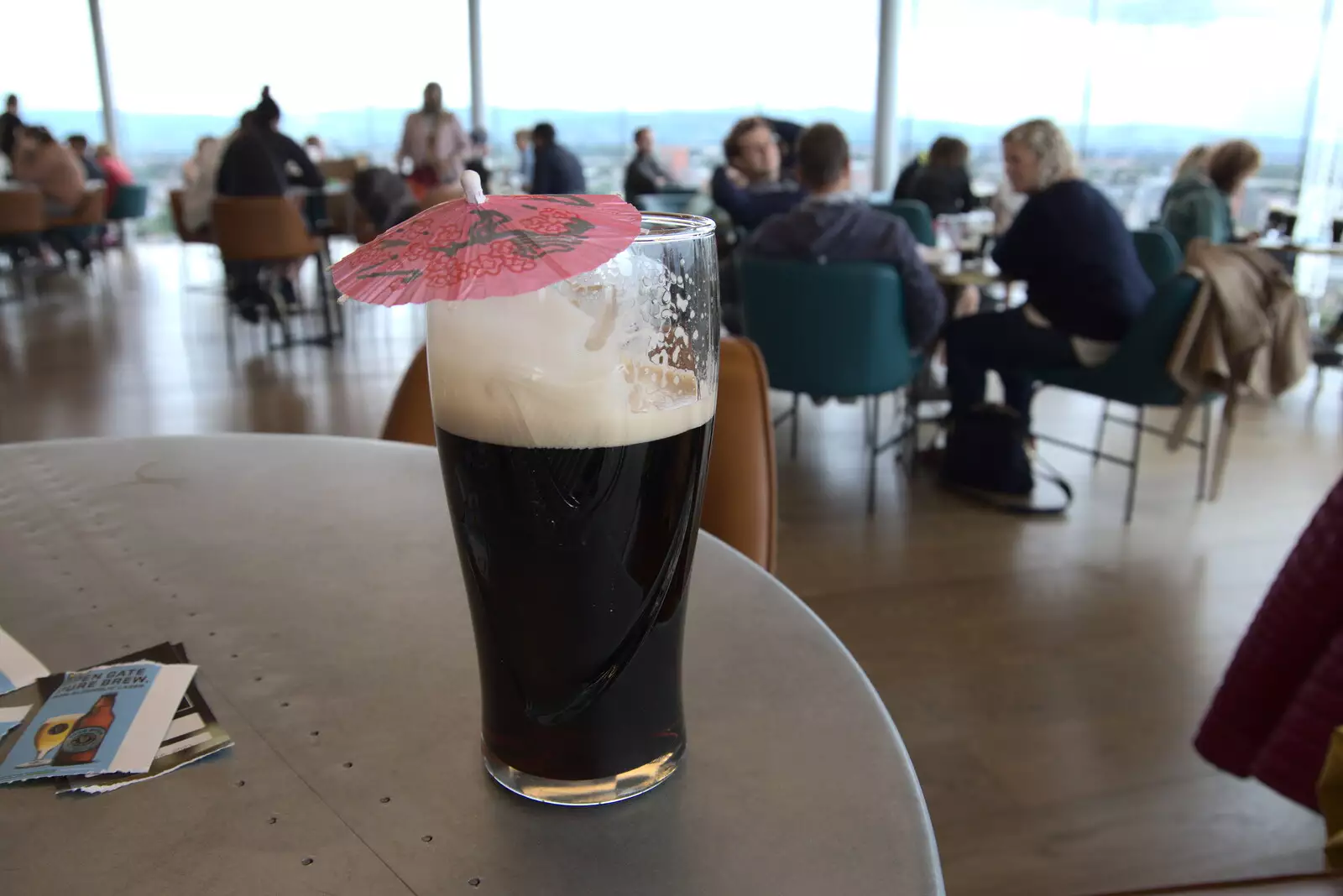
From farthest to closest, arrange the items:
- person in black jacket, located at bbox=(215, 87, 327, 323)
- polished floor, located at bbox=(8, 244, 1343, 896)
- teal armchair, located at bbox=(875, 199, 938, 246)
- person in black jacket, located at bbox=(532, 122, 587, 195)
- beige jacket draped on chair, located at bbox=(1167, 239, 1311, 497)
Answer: person in black jacket, located at bbox=(532, 122, 587, 195), person in black jacket, located at bbox=(215, 87, 327, 323), teal armchair, located at bbox=(875, 199, 938, 246), beige jacket draped on chair, located at bbox=(1167, 239, 1311, 497), polished floor, located at bbox=(8, 244, 1343, 896)

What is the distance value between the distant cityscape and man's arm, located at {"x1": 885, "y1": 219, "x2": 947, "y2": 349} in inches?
214

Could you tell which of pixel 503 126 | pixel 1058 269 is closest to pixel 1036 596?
pixel 1058 269

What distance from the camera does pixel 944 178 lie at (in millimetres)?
6008

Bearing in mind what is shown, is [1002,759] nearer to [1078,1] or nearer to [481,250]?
[481,250]

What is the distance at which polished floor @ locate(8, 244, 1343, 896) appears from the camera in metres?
1.71

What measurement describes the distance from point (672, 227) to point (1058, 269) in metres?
3.01

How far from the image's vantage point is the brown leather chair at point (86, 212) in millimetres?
7844

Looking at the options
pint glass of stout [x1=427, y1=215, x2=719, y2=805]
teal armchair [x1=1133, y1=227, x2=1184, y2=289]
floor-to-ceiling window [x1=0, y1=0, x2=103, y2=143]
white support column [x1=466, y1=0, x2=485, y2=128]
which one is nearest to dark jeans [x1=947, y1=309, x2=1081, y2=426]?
teal armchair [x1=1133, y1=227, x2=1184, y2=289]

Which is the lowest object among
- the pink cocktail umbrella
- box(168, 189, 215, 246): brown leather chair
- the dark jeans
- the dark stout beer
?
the dark jeans

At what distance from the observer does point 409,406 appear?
1.25 meters

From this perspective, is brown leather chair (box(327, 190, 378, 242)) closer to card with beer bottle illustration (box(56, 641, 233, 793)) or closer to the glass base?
card with beer bottle illustration (box(56, 641, 233, 793))

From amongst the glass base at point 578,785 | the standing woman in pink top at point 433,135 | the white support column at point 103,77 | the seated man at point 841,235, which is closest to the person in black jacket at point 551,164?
the standing woman in pink top at point 433,135

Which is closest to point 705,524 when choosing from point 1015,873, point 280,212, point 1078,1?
point 1015,873

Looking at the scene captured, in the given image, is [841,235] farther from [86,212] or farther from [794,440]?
[86,212]
